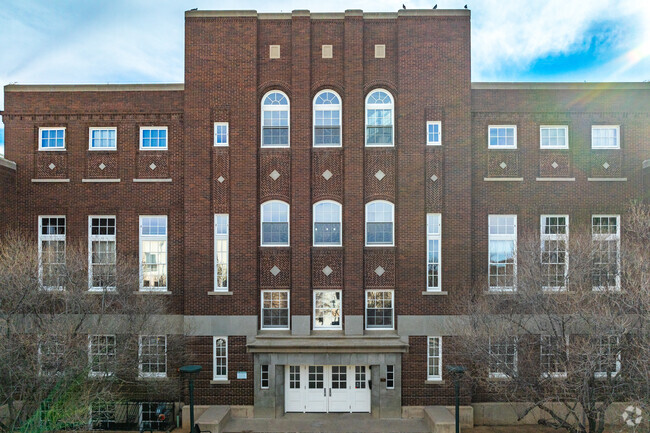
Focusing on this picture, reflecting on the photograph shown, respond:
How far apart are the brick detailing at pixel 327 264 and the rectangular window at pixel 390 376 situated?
391cm

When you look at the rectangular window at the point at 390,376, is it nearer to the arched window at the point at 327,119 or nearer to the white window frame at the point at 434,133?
the white window frame at the point at 434,133

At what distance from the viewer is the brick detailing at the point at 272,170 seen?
57.0 ft

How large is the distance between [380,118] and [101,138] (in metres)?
12.5

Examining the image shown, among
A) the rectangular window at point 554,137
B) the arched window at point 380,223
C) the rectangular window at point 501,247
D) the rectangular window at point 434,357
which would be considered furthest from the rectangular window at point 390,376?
the rectangular window at point 554,137

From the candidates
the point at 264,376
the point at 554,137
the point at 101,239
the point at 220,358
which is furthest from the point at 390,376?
the point at 101,239

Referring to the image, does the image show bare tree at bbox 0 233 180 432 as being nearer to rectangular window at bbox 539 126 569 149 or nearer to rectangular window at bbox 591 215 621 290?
rectangular window at bbox 591 215 621 290

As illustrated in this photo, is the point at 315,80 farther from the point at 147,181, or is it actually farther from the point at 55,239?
the point at 55,239

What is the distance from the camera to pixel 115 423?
16.6 meters

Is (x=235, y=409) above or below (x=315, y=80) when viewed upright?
below

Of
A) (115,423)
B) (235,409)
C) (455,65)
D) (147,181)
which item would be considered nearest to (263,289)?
(235,409)

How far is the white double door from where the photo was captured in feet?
55.7

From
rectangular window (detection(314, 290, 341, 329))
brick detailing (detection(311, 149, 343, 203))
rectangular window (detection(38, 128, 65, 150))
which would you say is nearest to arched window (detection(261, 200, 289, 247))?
brick detailing (detection(311, 149, 343, 203))

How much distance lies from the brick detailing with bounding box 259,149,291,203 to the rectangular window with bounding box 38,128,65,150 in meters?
9.21

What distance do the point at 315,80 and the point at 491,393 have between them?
15.4 metres
